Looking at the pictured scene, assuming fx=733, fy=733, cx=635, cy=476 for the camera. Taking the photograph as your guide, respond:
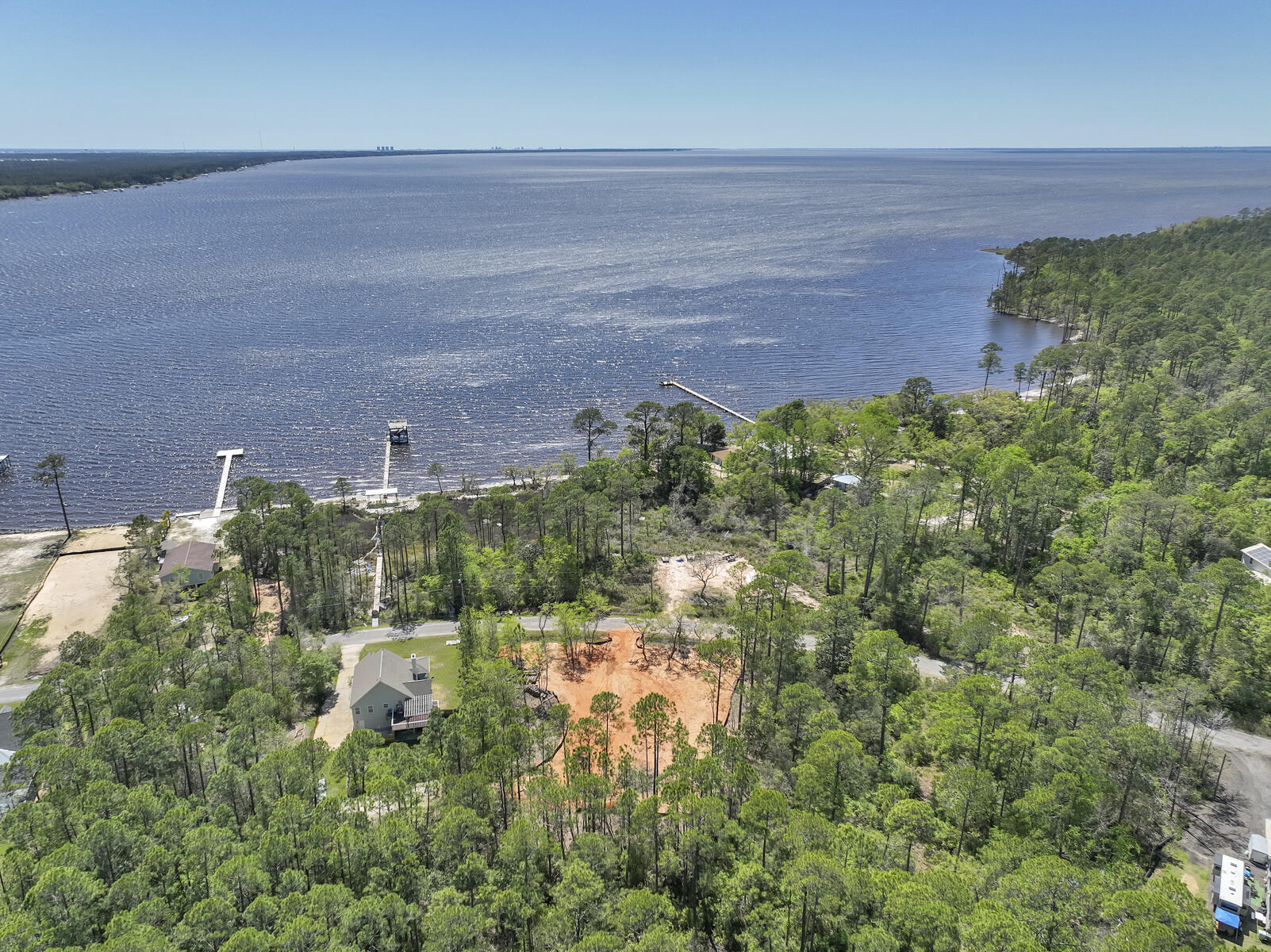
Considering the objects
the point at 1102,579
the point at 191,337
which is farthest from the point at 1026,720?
the point at 191,337

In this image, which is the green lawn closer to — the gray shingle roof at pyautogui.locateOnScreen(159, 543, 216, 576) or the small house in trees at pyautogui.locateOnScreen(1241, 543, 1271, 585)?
the gray shingle roof at pyautogui.locateOnScreen(159, 543, 216, 576)

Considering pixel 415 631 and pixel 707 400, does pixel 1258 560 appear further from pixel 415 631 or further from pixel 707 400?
pixel 707 400

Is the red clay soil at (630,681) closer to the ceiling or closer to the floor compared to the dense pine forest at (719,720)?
closer to the floor

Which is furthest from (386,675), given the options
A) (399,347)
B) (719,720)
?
(399,347)

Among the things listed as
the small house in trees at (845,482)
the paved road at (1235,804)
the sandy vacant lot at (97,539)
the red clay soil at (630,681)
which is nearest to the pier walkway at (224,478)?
the sandy vacant lot at (97,539)

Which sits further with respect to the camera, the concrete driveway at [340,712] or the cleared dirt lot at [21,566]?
the cleared dirt lot at [21,566]

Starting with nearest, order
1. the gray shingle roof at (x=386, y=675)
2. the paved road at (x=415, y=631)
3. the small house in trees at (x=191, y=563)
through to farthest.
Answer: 1. the gray shingle roof at (x=386, y=675)
2. the paved road at (x=415, y=631)
3. the small house in trees at (x=191, y=563)

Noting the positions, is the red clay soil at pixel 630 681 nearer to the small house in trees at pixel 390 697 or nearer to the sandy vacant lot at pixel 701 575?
the sandy vacant lot at pixel 701 575
